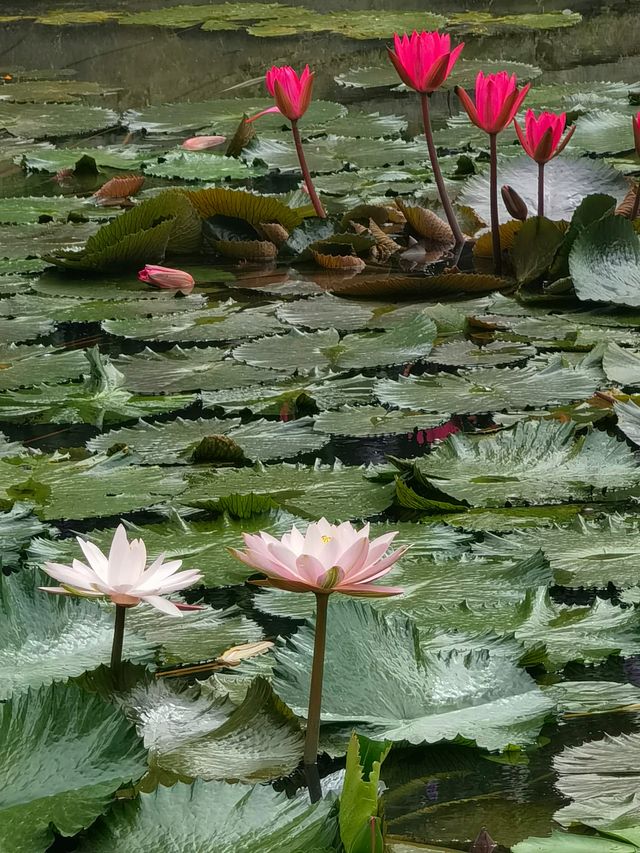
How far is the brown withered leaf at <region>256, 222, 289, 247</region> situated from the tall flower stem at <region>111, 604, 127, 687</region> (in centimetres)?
198

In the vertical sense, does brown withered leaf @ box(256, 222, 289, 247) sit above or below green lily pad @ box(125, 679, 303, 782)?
below

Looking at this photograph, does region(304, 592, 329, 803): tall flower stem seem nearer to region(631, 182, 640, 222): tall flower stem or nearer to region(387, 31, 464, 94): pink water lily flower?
region(387, 31, 464, 94): pink water lily flower

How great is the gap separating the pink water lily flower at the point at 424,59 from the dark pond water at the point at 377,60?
2.54ft

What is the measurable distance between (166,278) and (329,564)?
1.86 metres

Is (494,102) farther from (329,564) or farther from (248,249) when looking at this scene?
(329,564)

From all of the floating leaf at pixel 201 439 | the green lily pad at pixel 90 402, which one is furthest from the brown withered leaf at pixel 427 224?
the floating leaf at pixel 201 439

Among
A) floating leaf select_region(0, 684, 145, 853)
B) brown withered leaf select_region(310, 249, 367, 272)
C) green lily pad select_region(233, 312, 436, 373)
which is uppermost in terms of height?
floating leaf select_region(0, 684, 145, 853)

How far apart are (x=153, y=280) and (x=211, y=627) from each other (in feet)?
5.06

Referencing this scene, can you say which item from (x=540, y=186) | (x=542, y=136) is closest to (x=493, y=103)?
(x=542, y=136)

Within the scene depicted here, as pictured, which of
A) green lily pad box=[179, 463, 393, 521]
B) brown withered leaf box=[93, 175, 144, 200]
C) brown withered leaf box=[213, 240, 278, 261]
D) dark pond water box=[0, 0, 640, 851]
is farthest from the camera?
brown withered leaf box=[93, 175, 144, 200]

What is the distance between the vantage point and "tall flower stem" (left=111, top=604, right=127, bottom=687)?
2.75ft

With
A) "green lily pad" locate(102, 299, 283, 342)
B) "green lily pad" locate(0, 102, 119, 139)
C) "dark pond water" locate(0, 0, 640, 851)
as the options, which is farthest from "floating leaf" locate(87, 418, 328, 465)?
"green lily pad" locate(0, 102, 119, 139)

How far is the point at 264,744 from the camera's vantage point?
0.85 meters

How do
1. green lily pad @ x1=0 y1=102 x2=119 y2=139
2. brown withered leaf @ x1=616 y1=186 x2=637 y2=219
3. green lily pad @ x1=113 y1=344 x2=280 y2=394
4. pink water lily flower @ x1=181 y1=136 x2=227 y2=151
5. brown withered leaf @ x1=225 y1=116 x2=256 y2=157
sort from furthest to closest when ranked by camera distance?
green lily pad @ x1=0 y1=102 x2=119 y2=139 → pink water lily flower @ x1=181 y1=136 x2=227 y2=151 → brown withered leaf @ x1=225 y1=116 x2=256 y2=157 → brown withered leaf @ x1=616 y1=186 x2=637 y2=219 → green lily pad @ x1=113 y1=344 x2=280 y2=394
